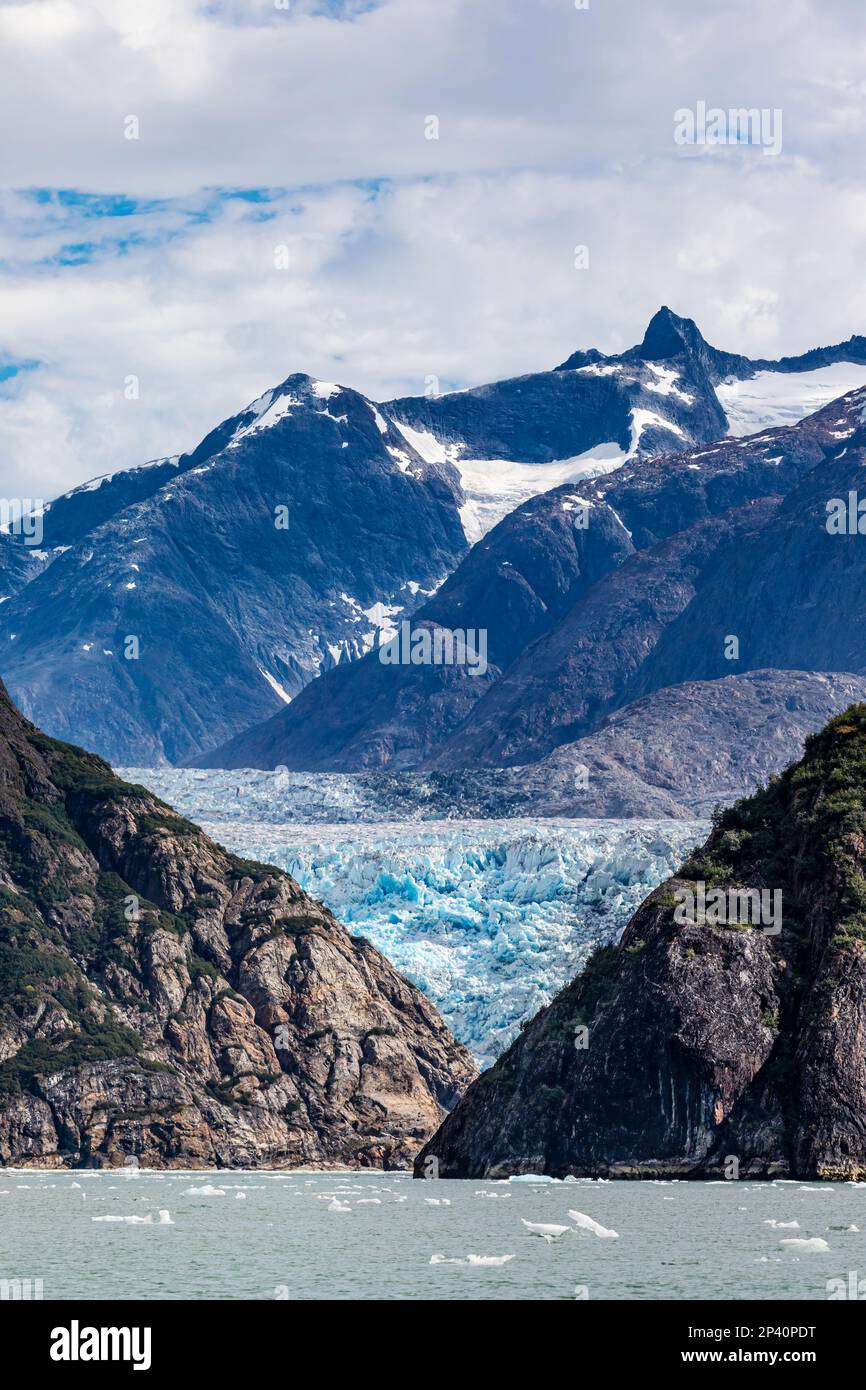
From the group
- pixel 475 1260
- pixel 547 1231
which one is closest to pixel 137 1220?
pixel 547 1231

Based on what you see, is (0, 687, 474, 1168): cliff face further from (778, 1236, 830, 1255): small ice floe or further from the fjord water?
(778, 1236, 830, 1255): small ice floe

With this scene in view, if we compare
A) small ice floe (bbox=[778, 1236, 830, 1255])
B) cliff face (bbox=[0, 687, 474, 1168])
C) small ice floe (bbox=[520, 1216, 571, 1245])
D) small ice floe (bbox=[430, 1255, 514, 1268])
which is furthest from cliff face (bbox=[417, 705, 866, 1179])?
cliff face (bbox=[0, 687, 474, 1168])

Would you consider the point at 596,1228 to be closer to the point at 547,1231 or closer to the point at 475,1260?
the point at 547,1231

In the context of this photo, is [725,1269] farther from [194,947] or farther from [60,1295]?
[194,947]

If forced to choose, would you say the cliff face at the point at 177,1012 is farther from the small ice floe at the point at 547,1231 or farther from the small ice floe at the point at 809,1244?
the small ice floe at the point at 809,1244
